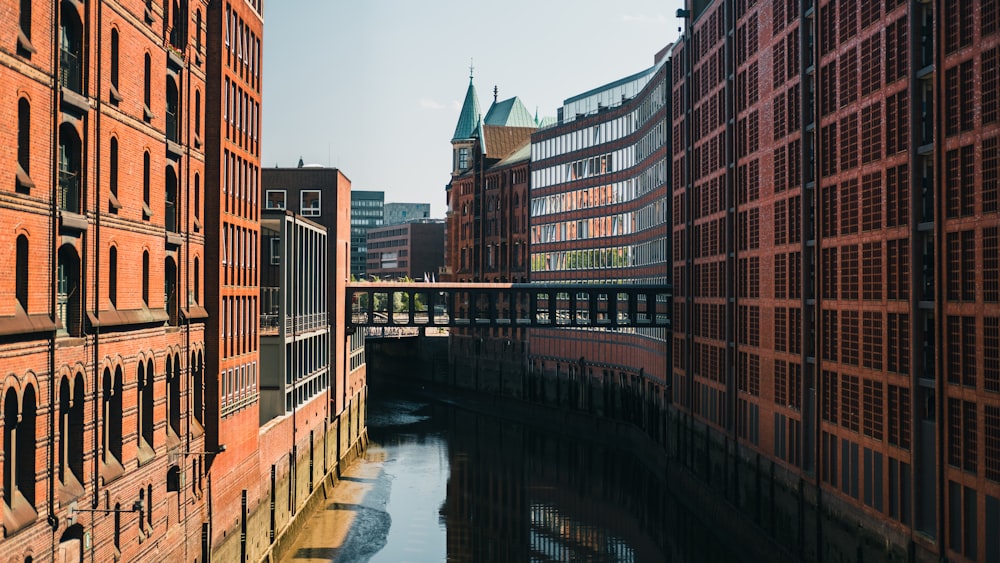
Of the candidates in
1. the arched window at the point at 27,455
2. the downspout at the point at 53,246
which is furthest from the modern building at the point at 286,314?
the arched window at the point at 27,455

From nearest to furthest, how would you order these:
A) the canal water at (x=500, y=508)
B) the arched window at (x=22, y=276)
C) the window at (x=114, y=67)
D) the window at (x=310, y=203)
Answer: the arched window at (x=22, y=276), the window at (x=114, y=67), the canal water at (x=500, y=508), the window at (x=310, y=203)

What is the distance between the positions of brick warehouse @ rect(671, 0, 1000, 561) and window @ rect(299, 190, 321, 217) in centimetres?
2602

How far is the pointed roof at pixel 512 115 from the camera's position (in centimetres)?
15962

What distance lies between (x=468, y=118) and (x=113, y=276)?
440 ft

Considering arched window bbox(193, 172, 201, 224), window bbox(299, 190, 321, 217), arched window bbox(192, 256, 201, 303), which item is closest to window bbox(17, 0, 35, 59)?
arched window bbox(193, 172, 201, 224)

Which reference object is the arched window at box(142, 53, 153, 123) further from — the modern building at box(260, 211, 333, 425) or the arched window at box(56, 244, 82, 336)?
the modern building at box(260, 211, 333, 425)

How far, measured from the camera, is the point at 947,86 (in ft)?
117

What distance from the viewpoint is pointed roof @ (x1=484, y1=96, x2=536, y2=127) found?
524ft

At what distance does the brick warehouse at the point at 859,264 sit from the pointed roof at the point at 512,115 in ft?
295

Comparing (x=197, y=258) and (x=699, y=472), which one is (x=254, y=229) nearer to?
(x=197, y=258)

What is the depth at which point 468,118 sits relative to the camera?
163750mm

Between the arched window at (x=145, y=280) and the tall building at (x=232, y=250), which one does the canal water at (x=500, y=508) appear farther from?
the arched window at (x=145, y=280)

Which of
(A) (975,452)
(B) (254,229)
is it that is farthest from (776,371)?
(B) (254,229)

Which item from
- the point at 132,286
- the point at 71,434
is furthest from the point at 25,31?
the point at 71,434
